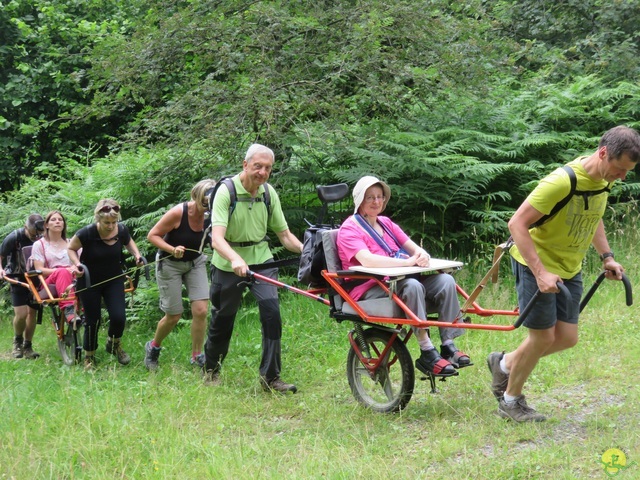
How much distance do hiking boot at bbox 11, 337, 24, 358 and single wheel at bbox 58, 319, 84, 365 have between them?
88 centimetres

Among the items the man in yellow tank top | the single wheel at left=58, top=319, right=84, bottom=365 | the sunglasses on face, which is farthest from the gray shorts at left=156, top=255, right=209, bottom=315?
the man in yellow tank top

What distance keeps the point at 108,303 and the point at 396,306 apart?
13.9ft

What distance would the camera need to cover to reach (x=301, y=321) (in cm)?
945

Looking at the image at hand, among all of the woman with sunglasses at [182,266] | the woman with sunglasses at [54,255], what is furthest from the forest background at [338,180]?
the woman with sunglasses at [54,255]

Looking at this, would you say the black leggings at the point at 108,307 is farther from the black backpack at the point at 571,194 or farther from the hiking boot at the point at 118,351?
the black backpack at the point at 571,194

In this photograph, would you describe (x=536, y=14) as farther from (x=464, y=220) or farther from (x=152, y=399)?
(x=152, y=399)

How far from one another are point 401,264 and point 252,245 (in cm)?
178

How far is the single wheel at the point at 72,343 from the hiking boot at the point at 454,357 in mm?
5008

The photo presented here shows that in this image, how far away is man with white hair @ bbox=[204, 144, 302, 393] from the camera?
269 inches

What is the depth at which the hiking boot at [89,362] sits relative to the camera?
869cm

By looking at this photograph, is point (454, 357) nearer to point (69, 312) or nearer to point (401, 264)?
point (401, 264)

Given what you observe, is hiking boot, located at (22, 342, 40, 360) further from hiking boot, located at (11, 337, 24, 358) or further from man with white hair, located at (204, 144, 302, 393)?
man with white hair, located at (204, 144, 302, 393)

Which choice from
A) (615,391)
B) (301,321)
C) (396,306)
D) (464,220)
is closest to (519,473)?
(396,306)

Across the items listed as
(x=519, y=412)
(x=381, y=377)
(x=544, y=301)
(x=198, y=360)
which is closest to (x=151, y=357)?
(x=198, y=360)
